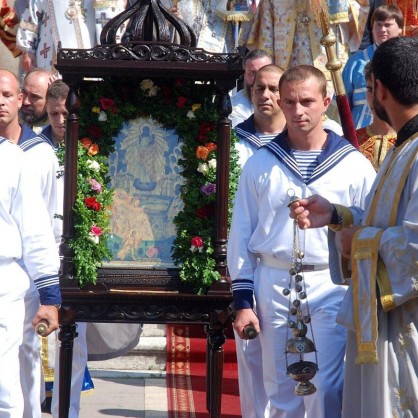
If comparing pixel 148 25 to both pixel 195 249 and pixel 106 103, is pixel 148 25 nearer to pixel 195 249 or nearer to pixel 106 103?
pixel 106 103

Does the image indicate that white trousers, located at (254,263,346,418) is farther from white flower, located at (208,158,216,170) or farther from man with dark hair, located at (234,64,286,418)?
man with dark hair, located at (234,64,286,418)

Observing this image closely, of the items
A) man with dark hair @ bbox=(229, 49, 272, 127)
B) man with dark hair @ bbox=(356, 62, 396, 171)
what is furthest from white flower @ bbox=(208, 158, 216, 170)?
man with dark hair @ bbox=(229, 49, 272, 127)

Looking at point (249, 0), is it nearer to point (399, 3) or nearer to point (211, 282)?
point (399, 3)

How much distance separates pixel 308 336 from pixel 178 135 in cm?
146

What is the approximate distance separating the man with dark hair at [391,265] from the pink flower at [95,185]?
90.8 inches

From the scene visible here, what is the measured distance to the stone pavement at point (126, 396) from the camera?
8.96 meters

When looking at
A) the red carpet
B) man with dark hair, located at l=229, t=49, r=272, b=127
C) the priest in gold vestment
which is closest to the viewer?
the red carpet

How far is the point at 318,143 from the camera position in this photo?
741 centimetres

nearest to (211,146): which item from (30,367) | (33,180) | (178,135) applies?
(178,135)

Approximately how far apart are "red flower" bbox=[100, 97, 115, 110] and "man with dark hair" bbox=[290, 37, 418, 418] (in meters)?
2.33

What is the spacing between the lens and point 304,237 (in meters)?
7.14

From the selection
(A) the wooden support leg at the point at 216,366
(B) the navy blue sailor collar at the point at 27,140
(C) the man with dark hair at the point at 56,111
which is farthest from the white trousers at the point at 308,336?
(C) the man with dark hair at the point at 56,111

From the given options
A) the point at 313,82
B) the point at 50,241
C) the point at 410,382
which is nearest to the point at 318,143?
the point at 313,82

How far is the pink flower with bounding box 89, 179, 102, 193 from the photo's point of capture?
7543mm
